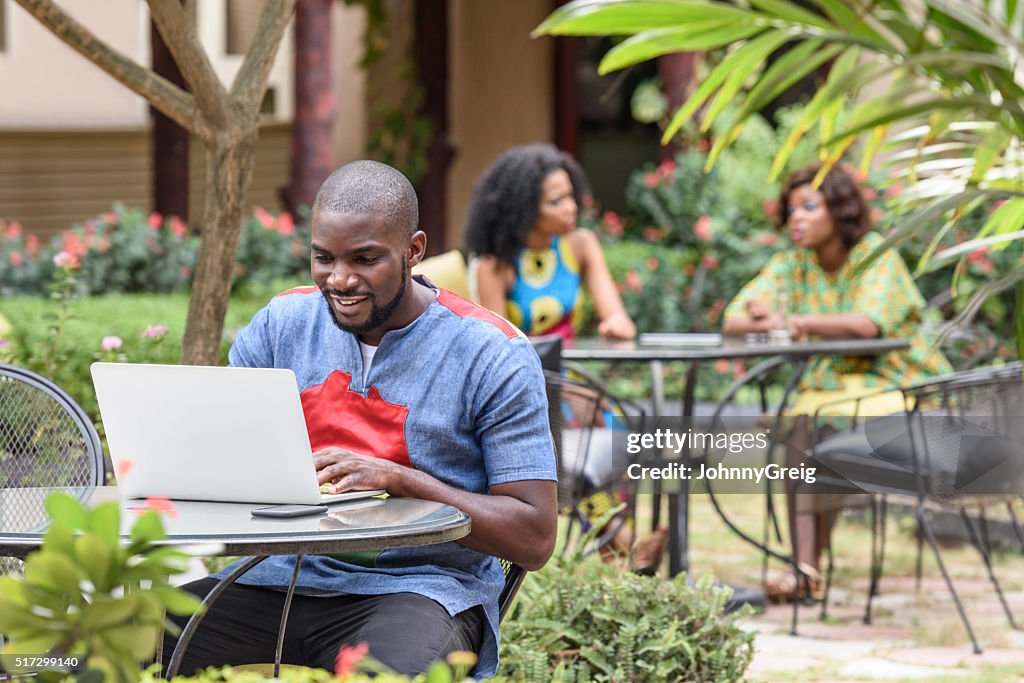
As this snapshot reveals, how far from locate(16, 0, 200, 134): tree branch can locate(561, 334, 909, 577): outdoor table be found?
1691 millimetres

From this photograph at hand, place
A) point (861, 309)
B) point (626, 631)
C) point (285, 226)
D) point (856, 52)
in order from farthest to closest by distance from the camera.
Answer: point (285, 226) → point (861, 309) → point (856, 52) → point (626, 631)

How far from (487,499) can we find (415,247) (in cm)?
51

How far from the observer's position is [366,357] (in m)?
2.72

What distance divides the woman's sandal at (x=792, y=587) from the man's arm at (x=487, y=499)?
2.78 m

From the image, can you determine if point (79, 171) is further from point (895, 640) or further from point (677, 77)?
point (895, 640)

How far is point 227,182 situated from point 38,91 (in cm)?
851

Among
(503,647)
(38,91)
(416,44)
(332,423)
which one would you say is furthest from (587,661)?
(38,91)

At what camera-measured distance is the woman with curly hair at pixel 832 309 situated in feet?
17.6

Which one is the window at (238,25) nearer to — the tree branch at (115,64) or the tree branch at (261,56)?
the tree branch at (261,56)

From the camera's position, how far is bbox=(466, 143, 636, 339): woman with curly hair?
5484 millimetres

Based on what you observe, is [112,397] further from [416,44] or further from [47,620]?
[416,44]

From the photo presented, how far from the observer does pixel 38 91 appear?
37.5 feet

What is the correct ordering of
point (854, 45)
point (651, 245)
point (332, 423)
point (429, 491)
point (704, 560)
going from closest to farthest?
point (429, 491), point (332, 423), point (854, 45), point (704, 560), point (651, 245)

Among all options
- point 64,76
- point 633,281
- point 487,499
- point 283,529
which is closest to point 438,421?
point 487,499
